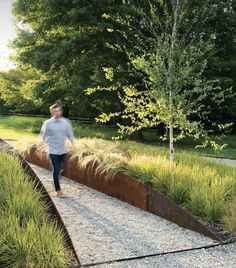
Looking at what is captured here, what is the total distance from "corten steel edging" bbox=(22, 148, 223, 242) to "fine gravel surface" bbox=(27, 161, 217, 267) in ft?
0.33

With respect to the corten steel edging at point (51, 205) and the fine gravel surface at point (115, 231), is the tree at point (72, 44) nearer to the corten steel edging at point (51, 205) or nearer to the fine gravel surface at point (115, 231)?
the corten steel edging at point (51, 205)

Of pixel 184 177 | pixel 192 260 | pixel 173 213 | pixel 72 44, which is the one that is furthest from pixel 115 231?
pixel 72 44

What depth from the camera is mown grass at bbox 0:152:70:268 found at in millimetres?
4836

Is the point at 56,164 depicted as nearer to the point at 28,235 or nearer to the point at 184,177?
the point at 184,177

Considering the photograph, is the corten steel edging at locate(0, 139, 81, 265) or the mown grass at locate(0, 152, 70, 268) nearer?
the mown grass at locate(0, 152, 70, 268)

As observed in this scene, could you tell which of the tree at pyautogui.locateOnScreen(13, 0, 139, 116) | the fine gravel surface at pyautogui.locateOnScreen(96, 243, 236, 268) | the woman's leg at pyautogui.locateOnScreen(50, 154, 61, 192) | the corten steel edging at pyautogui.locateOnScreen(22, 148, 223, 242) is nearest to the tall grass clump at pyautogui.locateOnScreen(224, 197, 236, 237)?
the corten steel edging at pyautogui.locateOnScreen(22, 148, 223, 242)

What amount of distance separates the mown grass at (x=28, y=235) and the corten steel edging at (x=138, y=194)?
214 centimetres

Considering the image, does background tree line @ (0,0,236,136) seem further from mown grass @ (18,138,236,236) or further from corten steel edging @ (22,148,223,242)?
corten steel edging @ (22,148,223,242)

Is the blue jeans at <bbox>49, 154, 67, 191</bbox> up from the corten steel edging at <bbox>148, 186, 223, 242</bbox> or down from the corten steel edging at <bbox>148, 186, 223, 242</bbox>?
up

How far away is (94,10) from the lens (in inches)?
804

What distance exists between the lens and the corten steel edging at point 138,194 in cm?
684

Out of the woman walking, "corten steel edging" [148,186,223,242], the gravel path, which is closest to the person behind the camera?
the gravel path

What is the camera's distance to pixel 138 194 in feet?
27.0

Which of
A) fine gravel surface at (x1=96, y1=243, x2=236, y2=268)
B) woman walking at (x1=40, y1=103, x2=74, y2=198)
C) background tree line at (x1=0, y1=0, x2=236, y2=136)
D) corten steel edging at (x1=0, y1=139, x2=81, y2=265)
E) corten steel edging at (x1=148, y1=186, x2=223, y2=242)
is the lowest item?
fine gravel surface at (x1=96, y1=243, x2=236, y2=268)
